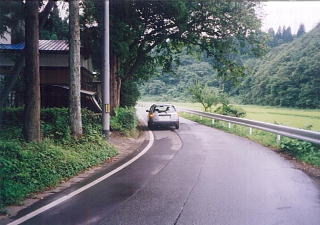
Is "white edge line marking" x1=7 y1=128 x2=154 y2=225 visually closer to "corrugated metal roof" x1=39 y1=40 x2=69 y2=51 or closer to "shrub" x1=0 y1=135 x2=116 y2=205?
"shrub" x1=0 y1=135 x2=116 y2=205

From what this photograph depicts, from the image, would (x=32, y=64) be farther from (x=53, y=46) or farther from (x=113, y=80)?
(x=53, y=46)

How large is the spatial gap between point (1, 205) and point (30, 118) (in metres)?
3.97

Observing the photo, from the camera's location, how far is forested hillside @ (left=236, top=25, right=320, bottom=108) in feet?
210

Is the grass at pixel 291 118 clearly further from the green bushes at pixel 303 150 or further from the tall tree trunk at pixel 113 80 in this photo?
the tall tree trunk at pixel 113 80

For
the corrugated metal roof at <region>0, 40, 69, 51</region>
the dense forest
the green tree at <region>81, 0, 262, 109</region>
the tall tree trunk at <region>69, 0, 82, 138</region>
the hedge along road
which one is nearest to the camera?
the hedge along road

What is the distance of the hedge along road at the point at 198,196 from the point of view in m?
5.48

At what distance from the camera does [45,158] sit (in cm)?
848

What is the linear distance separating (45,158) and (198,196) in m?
4.00

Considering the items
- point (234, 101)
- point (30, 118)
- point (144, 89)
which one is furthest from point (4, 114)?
point (144, 89)

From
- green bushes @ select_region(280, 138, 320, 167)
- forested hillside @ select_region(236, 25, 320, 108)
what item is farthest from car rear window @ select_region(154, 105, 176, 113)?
forested hillside @ select_region(236, 25, 320, 108)

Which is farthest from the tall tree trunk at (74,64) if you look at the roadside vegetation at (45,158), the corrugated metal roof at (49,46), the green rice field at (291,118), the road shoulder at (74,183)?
the corrugated metal roof at (49,46)

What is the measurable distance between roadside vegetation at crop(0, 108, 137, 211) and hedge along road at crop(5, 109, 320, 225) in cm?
108

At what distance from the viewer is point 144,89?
117 m

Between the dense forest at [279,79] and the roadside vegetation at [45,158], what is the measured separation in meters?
34.7
